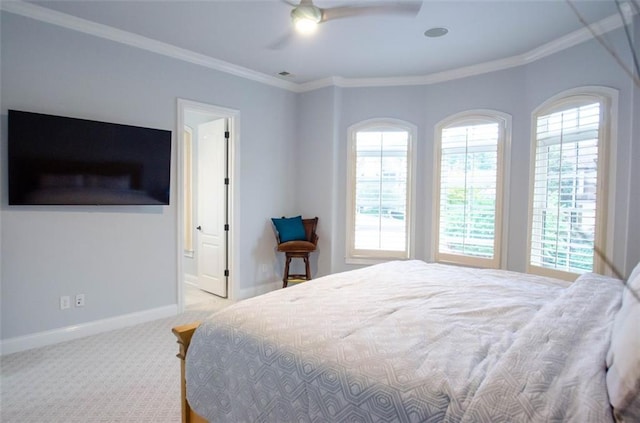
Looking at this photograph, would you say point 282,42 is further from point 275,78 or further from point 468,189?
point 468,189

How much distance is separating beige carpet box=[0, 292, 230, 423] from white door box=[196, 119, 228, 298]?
1421 millimetres

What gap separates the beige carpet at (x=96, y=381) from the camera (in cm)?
216

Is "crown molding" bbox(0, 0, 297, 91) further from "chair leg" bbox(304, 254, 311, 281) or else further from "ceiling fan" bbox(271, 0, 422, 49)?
"chair leg" bbox(304, 254, 311, 281)

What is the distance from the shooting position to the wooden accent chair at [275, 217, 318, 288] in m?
4.48

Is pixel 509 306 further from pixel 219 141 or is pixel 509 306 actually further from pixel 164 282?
pixel 219 141

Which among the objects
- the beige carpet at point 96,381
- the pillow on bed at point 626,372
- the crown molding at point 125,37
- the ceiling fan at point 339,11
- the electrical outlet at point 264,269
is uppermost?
the crown molding at point 125,37

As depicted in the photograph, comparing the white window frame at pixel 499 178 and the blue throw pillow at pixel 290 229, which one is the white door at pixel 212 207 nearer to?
the blue throw pillow at pixel 290 229

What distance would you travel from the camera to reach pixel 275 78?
4668mm

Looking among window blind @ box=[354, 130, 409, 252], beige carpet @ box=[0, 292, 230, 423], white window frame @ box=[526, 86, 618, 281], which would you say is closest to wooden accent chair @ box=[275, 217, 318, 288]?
window blind @ box=[354, 130, 409, 252]

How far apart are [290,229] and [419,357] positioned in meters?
3.51

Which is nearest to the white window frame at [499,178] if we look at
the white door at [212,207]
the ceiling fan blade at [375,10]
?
the ceiling fan blade at [375,10]

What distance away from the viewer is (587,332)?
1342 millimetres

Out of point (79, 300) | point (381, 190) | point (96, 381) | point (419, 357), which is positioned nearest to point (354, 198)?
point (381, 190)

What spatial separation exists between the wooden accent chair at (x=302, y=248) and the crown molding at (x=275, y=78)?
6.10 ft
